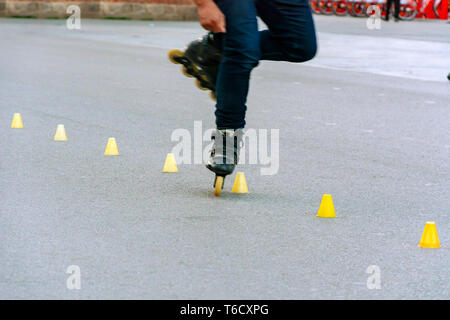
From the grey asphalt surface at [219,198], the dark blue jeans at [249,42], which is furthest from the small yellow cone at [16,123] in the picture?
the dark blue jeans at [249,42]

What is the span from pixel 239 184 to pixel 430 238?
→ 144 centimetres

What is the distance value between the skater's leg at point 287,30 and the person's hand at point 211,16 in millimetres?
262

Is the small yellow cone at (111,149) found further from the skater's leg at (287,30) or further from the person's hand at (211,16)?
the person's hand at (211,16)

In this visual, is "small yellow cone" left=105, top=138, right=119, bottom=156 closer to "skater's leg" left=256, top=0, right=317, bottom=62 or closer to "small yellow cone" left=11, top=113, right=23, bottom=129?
"small yellow cone" left=11, top=113, right=23, bottom=129

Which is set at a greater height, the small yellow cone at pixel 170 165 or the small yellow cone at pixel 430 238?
the small yellow cone at pixel 430 238

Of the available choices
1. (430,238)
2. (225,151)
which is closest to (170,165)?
(225,151)

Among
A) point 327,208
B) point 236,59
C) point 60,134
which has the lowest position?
point 60,134

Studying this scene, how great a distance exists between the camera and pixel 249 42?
16.3 feet

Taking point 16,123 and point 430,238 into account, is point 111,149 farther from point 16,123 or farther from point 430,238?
point 430,238

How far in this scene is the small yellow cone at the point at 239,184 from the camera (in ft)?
17.9

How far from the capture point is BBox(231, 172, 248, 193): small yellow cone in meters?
Result: 5.45

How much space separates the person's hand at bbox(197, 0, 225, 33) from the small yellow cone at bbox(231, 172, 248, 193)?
88 cm

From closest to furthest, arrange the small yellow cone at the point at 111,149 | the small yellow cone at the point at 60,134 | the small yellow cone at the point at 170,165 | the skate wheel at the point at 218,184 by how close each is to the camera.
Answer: the skate wheel at the point at 218,184, the small yellow cone at the point at 170,165, the small yellow cone at the point at 111,149, the small yellow cone at the point at 60,134
